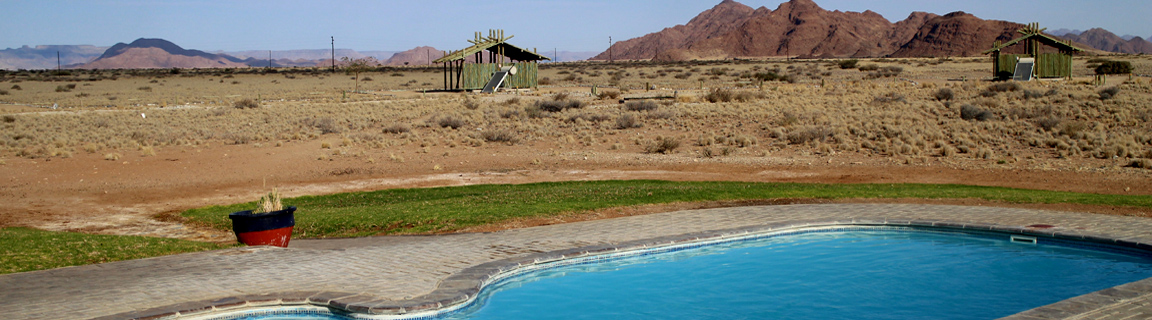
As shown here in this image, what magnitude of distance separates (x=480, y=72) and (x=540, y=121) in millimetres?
15266

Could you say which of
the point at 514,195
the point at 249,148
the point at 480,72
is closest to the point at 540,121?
the point at 249,148

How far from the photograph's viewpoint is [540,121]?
3422 centimetres

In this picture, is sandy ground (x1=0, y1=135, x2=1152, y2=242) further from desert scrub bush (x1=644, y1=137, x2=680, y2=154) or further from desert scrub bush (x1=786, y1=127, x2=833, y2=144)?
desert scrub bush (x1=786, y1=127, x2=833, y2=144)

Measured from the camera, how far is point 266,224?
10.1m

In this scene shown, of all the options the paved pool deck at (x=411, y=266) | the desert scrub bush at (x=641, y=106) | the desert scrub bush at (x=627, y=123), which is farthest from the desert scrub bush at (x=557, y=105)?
the paved pool deck at (x=411, y=266)

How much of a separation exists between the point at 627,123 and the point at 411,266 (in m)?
23.5

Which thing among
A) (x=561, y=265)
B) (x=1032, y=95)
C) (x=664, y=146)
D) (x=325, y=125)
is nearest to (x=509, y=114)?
(x=325, y=125)

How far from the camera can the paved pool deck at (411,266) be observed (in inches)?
280

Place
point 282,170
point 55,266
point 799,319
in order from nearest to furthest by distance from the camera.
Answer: point 799,319 < point 55,266 < point 282,170

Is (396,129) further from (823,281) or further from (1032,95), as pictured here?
(1032,95)

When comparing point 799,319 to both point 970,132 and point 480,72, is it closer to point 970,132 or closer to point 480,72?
point 970,132

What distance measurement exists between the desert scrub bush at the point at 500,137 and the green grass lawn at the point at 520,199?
33.5ft

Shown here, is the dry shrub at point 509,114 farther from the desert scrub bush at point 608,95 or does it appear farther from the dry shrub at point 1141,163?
the dry shrub at point 1141,163

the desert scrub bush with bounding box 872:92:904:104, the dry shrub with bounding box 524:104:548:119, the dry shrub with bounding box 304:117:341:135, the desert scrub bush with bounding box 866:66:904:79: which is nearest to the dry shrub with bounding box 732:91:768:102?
the desert scrub bush with bounding box 872:92:904:104
